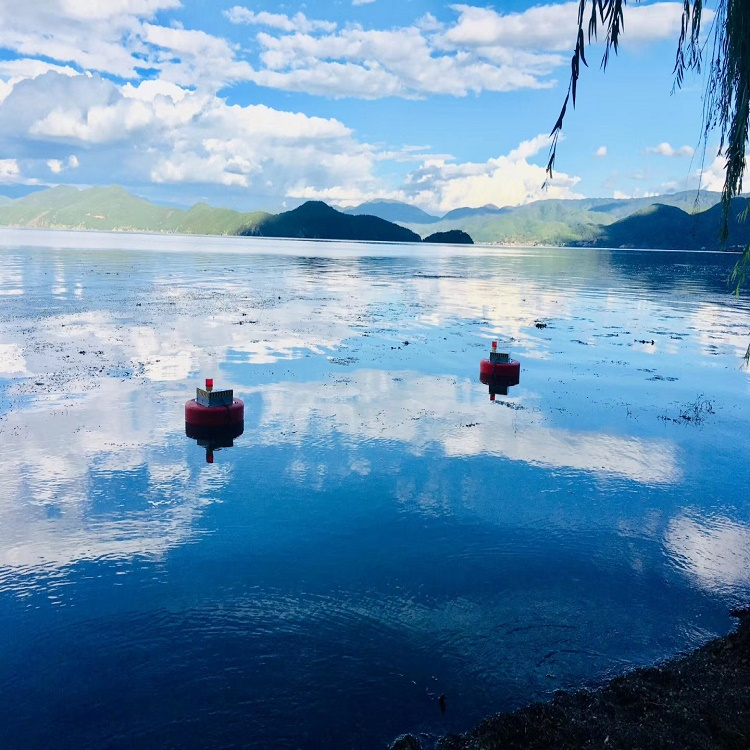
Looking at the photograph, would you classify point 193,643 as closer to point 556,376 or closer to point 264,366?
point 264,366

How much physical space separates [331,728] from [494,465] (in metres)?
15.2

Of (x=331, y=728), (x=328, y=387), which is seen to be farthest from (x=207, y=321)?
(x=331, y=728)

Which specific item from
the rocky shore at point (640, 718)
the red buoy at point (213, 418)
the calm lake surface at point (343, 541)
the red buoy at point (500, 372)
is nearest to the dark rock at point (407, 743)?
the rocky shore at point (640, 718)

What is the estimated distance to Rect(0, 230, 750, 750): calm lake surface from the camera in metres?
12.9

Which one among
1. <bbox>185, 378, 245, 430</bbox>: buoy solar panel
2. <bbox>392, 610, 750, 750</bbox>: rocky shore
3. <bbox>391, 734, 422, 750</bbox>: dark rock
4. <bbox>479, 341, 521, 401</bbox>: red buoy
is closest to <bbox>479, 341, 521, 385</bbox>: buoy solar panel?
<bbox>479, 341, 521, 401</bbox>: red buoy

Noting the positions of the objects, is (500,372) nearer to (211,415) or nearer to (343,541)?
(211,415)

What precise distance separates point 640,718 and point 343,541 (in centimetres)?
984

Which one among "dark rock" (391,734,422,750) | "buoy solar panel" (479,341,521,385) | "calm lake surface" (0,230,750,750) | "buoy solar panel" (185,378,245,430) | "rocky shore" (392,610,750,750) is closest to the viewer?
"rocky shore" (392,610,750,750)

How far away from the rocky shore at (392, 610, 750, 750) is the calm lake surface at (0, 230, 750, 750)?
67cm

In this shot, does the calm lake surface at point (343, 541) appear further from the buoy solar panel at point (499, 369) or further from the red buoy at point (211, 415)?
the buoy solar panel at point (499, 369)

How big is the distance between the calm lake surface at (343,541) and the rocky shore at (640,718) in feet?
2.21

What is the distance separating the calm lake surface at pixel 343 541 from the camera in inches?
508

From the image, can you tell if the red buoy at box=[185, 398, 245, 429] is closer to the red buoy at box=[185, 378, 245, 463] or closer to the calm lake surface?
the red buoy at box=[185, 378, 245, 463]

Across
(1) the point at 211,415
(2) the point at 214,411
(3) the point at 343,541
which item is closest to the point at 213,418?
(1) the point at 211,415
